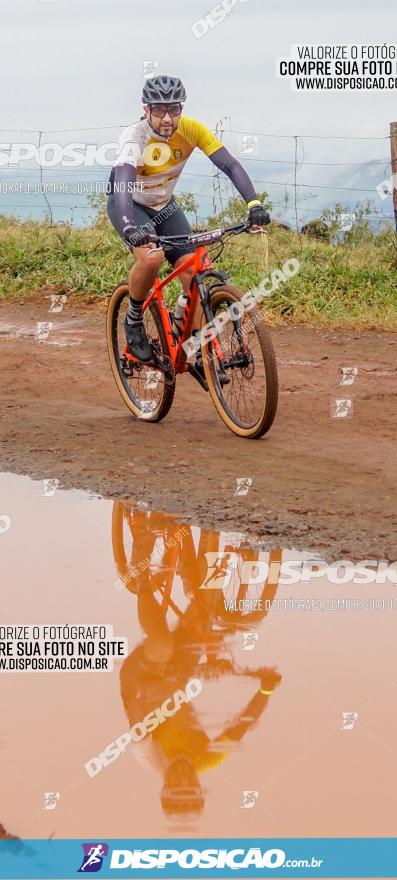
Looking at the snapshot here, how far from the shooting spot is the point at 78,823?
3615 mm

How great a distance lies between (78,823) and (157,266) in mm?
5182

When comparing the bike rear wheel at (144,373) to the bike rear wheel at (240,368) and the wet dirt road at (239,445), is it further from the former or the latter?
the bike rear wheel at (240,368)

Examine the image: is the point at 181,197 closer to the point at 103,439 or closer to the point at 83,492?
the point at 103,439

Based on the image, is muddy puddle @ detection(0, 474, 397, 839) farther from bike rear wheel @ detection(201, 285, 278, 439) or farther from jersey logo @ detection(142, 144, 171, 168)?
jersey logo @ detection(142, 144, 171, 168)

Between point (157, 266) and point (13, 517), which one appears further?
point (157, 266)

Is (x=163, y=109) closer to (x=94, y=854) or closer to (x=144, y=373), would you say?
(x=144, y=373)

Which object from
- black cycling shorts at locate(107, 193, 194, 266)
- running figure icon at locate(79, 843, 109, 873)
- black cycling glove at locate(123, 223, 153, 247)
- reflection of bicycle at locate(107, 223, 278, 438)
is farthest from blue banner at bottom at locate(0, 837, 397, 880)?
black cycling shorts at locate(107, 193, 194, 266)

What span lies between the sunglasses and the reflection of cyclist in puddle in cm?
316

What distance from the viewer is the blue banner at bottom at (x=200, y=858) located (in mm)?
3420

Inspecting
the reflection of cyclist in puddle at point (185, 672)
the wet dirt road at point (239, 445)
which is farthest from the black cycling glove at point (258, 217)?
the reflection of cyclist in puddle at point (185, 672)

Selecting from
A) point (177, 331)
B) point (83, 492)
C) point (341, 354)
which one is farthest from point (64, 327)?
point (83, 492)

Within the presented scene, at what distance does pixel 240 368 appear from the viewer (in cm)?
790

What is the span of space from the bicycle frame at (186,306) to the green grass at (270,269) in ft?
13.8

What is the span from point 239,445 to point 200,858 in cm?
463
